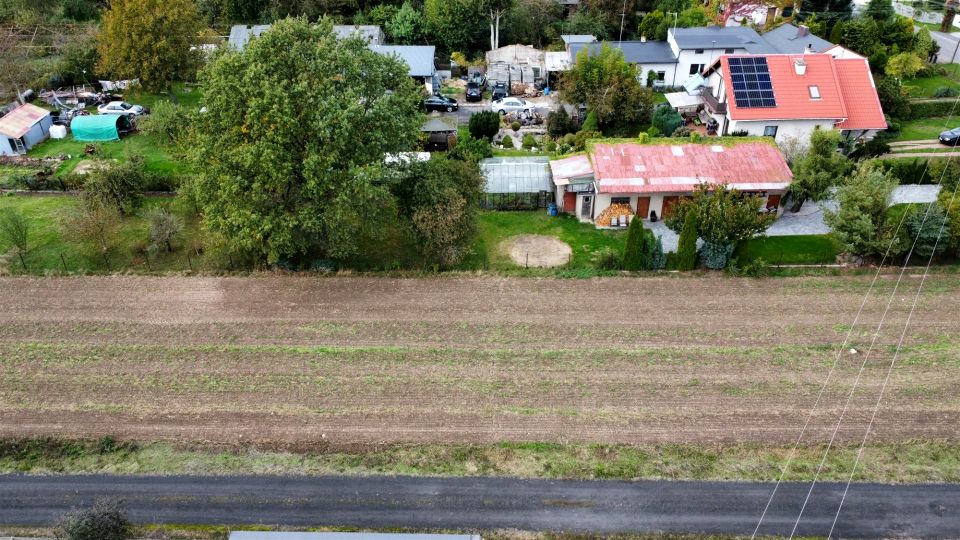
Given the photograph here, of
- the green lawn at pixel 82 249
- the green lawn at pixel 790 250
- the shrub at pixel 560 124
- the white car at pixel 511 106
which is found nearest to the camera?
the green lawn at pixel 790 250

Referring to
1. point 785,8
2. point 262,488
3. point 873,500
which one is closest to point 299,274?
point 262,488

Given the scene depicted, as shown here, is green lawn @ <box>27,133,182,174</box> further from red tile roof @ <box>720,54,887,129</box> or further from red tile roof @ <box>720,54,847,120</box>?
red tile roof @ <box>720,54,887,129</box>

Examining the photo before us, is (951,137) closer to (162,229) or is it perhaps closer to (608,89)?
(608,89)

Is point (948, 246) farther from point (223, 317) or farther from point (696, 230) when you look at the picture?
point (223, 317)

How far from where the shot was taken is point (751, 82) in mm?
46281

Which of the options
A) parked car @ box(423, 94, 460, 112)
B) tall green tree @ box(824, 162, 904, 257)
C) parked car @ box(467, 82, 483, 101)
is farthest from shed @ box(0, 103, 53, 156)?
tall green tree @ box(824, 162, 904, 257)

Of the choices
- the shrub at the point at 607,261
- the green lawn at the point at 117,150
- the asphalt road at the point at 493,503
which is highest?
the green lawn at the point at 117,150

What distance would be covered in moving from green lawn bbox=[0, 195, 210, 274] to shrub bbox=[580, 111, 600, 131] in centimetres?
2615

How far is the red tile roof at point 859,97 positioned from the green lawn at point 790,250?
12.4 meters

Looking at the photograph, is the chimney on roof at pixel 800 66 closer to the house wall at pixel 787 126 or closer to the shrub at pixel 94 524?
the house wall at pixel 787 126

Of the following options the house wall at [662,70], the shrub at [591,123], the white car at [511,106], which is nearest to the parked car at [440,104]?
the white car at [511,106]

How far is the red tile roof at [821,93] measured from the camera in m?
44.9

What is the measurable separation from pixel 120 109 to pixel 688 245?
44.0 metres

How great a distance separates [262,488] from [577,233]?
22.3m
